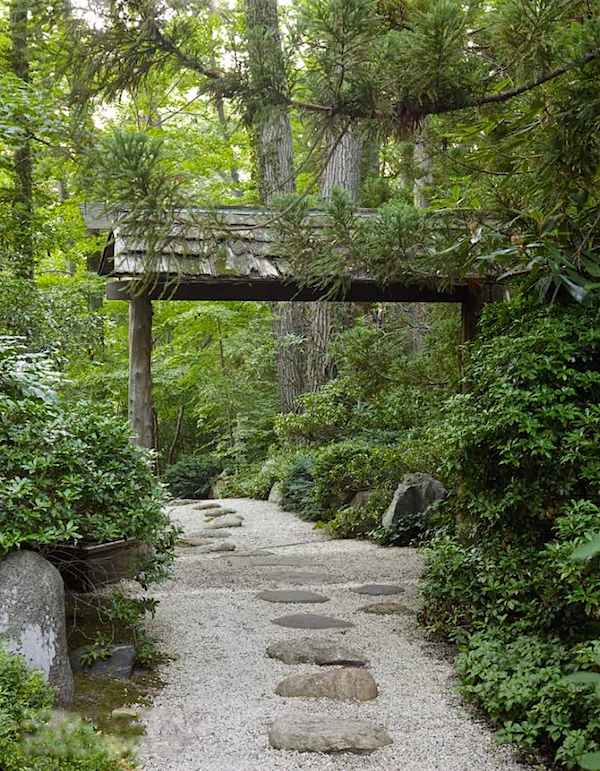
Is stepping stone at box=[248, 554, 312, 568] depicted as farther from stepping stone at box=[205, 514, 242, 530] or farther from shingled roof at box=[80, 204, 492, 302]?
shingled roof at box=[80, 204, 492, 302]

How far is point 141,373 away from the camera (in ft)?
21.0

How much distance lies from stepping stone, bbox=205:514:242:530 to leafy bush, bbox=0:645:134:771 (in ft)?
19.7

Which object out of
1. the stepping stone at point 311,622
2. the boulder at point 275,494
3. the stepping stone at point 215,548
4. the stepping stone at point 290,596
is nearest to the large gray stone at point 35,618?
the stepping stone at point 311,622

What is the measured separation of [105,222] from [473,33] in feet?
10.6

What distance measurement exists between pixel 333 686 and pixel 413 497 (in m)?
3.85

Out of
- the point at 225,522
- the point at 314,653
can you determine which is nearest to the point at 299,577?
the point at 314,653

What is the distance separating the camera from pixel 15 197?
1045 centimetres

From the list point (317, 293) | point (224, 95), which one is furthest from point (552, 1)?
point (317, 293)

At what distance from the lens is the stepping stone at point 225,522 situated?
875 centimetres

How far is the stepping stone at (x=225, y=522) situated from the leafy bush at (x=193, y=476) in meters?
3.95

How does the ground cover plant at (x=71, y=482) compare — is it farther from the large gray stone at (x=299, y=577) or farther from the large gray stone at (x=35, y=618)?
the large gray stone at (x=299, y=577)

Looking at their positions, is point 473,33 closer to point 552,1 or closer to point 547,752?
point 552,1

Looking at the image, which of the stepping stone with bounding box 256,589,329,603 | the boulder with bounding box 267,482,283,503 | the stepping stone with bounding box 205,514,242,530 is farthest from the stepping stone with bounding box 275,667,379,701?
the boulder with bounding box 267,482,283,503

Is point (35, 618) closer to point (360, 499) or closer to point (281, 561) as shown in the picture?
point (281, 561)
